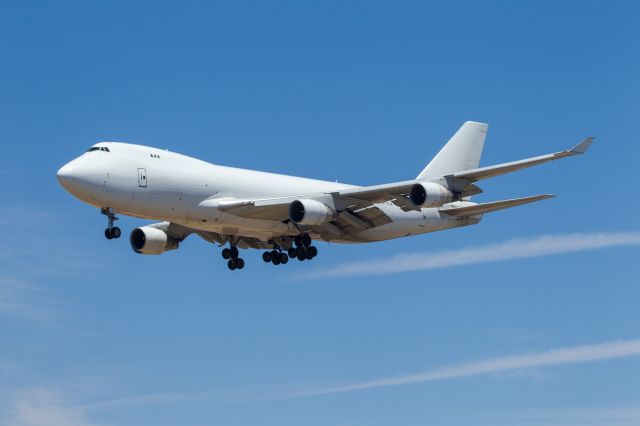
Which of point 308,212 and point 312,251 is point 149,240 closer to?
point 312,251

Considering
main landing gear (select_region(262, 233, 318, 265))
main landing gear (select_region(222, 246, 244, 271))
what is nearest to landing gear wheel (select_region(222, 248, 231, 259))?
main landing gear (select_region(222, 246, 244, 271))

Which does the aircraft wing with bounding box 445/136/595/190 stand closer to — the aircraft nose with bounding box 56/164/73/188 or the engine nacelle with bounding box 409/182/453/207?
the engine nacelle with bounding box 409/182/453/207

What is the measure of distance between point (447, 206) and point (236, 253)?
1158cm

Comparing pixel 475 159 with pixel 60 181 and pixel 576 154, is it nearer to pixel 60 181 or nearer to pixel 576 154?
pixel 576 154

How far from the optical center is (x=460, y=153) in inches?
2785

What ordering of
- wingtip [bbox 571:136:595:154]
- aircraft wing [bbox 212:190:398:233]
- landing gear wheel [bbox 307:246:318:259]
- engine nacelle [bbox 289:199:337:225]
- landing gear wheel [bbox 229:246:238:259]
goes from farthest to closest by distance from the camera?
landing gear wheel [bbox 229:246:238:259], landing gear wheel [bbox 307:246:318:259], aircraft wing [bbox 212:190:398:233], engine nacelle [bbox 289:199:337:225], wingtip [bbox 571:136:595:154]

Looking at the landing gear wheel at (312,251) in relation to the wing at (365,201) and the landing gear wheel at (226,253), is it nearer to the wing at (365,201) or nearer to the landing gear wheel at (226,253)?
the wing at (365,201)

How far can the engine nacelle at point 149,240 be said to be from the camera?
64312 mm

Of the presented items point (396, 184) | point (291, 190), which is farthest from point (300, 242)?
point (396, 184)

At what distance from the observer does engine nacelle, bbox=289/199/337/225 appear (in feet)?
191

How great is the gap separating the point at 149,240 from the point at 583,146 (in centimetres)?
2380

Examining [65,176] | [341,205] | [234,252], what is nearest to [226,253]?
[234,252]

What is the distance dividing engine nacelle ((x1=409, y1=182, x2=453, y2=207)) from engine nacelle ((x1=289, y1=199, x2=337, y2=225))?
445 cm

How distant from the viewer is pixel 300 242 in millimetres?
62062
